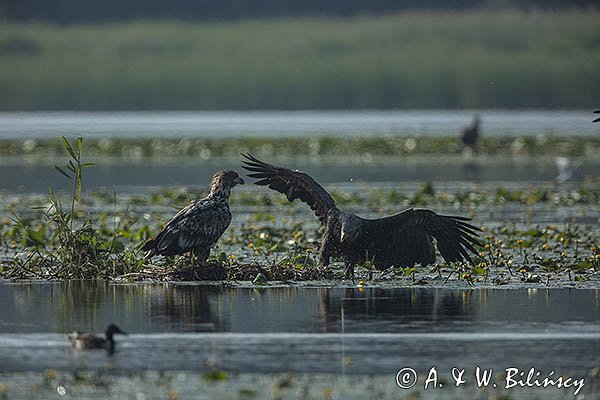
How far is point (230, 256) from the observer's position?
1667cm

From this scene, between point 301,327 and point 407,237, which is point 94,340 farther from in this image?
point 407,237

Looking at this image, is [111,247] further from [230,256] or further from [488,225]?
[488,225]

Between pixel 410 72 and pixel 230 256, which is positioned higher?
pixel 410 72

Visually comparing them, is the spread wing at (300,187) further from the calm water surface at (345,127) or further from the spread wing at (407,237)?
the calm water surface at (345,127)

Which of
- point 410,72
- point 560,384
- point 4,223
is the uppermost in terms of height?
point 410,72

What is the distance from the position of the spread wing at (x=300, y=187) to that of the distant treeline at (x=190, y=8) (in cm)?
8941

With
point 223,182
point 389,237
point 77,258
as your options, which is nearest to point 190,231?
point 223,182

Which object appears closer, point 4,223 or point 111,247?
point 111,247

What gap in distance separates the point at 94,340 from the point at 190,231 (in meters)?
3.48

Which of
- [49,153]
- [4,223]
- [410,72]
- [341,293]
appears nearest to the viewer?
[341,293]

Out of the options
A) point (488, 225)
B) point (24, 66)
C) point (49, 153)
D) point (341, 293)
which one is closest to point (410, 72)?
point (24, 66)

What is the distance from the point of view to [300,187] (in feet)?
50.3

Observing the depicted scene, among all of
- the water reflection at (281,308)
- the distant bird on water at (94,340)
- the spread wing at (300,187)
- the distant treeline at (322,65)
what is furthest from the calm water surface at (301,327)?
the distant treeline at (322,65)

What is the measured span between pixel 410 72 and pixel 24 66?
24.5 m
